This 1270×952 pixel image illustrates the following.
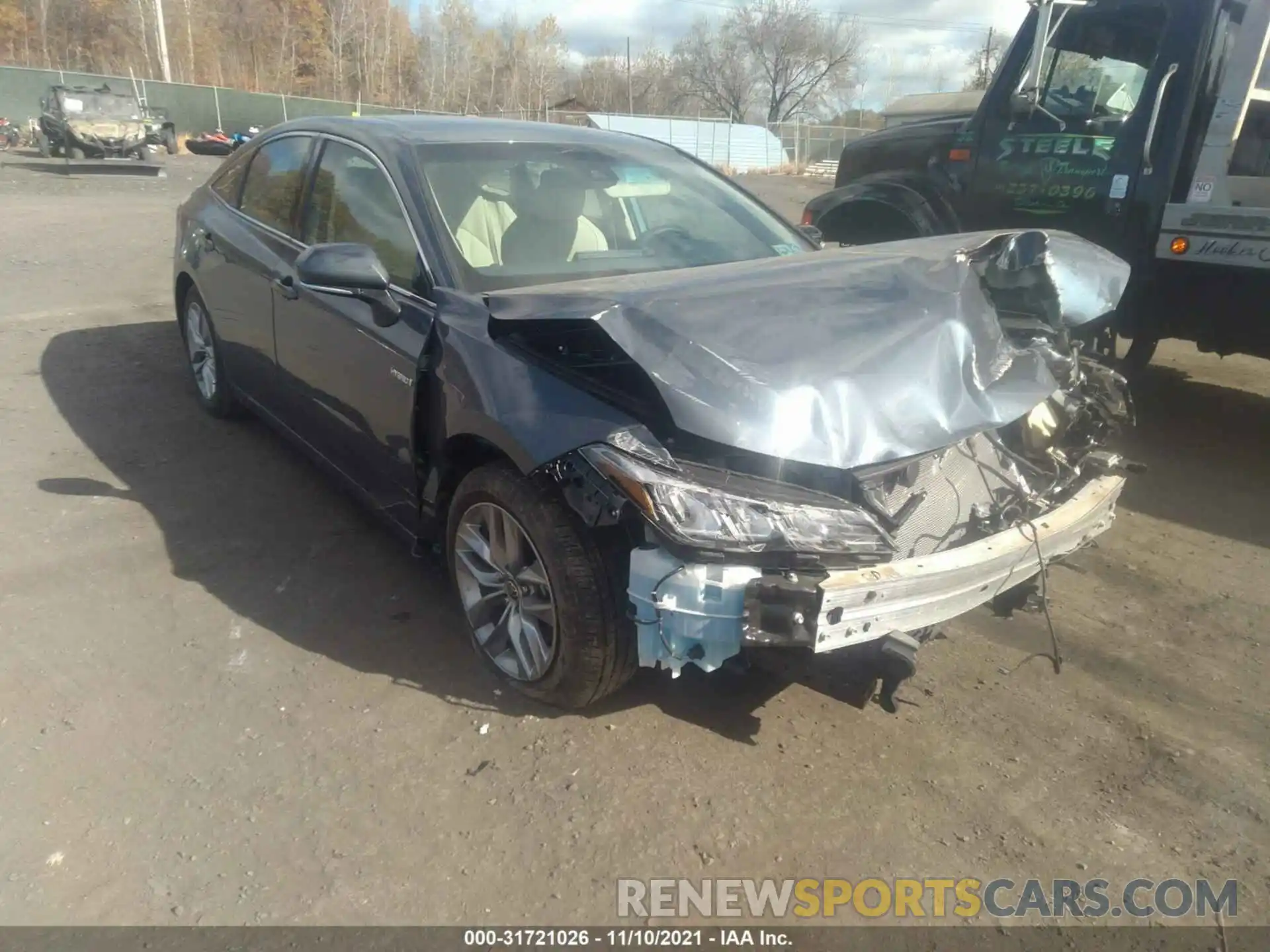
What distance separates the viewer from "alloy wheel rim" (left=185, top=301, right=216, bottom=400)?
18.0ft

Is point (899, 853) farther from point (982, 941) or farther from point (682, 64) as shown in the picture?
point (682, 64)

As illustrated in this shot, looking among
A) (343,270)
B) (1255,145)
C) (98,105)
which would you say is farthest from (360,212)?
(98,105)

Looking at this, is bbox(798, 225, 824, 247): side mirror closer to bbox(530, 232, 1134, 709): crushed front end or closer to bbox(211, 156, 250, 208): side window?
bbox(530, 232, 1134, 709): crushed front end

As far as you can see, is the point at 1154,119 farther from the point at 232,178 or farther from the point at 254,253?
the point at 232,178

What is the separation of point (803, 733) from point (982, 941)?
84cm

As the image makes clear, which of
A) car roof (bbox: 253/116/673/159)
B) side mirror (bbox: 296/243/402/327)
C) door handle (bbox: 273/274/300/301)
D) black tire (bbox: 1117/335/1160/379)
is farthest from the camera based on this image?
black tire (bbox: 1117/335/1160/379)

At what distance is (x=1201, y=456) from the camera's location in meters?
5.48

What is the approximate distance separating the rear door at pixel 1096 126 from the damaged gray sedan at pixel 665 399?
2.12 meters

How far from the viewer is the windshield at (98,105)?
2522cm

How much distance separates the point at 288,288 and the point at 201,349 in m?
1.85

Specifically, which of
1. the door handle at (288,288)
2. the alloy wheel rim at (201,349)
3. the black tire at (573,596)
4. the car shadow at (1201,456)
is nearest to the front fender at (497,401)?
the black tire at (573,596)

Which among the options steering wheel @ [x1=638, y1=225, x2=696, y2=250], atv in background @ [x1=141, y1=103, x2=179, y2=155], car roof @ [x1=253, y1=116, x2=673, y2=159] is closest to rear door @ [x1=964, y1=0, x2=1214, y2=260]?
car roof @ [x1=253, y1=116, x2=673, y2=159]

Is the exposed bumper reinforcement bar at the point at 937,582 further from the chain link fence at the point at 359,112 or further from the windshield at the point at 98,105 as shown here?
the chain link fence at the point at 359,112

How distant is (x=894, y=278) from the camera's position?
3.20 m
